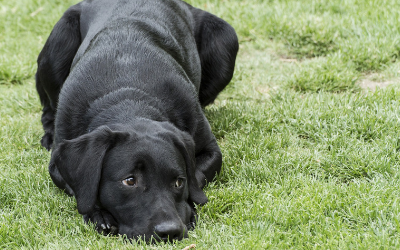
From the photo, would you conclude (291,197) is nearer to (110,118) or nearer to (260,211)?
(260,211)

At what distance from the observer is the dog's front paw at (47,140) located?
478 cm

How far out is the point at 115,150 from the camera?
10.3 ft

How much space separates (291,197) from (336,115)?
4.95 ft

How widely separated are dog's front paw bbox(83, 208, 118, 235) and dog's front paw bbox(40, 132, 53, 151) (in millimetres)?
1611

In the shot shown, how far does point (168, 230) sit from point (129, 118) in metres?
0.82

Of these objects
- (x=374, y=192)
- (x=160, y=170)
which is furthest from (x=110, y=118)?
(x=374, y=192)

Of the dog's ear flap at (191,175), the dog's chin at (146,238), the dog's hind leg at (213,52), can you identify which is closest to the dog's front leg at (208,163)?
the dog's ear flap at (191,175)

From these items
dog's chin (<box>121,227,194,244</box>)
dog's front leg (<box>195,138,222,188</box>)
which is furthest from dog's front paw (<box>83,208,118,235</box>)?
dog's front leg (<box>195,138,222,188</box>)

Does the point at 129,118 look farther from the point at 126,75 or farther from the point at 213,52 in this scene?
the point at 213,52

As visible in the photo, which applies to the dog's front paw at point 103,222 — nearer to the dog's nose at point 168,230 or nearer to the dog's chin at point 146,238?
the dog's chin at point 146,238

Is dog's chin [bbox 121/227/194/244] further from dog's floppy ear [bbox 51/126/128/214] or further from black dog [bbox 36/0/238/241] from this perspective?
dog's floppy ear [bbox 51/126/128/214]

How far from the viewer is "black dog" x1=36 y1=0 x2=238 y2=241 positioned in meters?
3.10

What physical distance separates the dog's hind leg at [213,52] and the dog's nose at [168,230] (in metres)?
2.65

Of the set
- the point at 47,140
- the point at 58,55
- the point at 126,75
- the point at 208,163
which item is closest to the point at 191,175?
the point at 208,163
